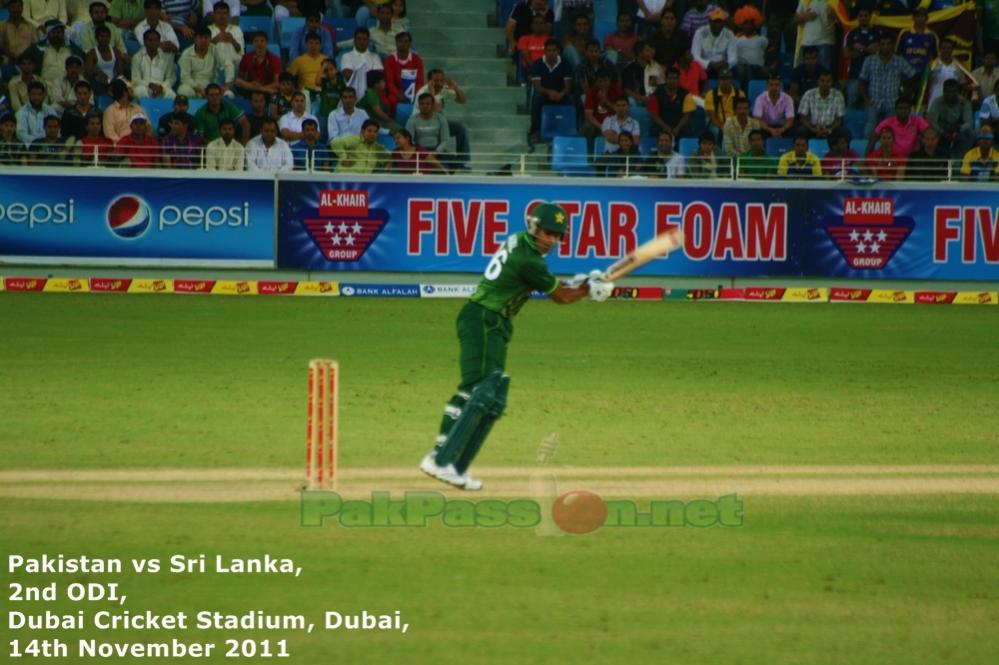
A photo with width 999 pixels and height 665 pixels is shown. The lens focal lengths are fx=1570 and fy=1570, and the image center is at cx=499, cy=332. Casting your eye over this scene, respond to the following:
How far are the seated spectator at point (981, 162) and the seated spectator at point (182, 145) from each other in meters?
10.8

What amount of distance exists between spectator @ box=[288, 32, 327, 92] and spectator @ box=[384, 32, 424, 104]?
1001 mm

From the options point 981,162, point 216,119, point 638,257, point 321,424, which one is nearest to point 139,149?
point 216,119

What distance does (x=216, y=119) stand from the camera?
21.6 meters

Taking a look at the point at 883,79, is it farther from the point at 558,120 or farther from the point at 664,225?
the point at 558,120

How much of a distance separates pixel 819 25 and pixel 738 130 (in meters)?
2.95

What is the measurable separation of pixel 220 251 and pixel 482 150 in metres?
4.56

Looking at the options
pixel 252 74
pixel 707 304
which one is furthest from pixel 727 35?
pixel 252 74

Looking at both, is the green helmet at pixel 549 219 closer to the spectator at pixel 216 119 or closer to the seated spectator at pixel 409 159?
the seated spectator at pixel 409 159

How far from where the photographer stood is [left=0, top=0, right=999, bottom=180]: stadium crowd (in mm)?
21594

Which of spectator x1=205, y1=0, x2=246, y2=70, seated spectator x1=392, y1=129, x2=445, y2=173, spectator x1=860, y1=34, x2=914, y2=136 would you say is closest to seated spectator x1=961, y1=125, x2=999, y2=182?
spectator x1=860, y1=34, x2=914, y2=136

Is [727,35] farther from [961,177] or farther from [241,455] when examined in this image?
[241,455]

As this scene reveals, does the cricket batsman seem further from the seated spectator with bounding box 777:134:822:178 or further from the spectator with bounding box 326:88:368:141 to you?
the seated spectator with bounding box 777:134:822:178

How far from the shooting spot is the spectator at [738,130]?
22.5 meters

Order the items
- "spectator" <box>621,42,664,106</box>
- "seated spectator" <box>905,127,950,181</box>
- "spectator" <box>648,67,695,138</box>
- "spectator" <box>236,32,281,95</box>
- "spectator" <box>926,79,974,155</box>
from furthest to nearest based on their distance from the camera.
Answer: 1. "spectator" <box>621,42,664,106</box>
2. "spectator" <box>926,79,974,155</box>
3. "spectator" <box>648,67,695,138</box>
4. "seated spectator" <box>905,127,950,181</box>
5. "spectator" <box>236,32,281,95</box>
